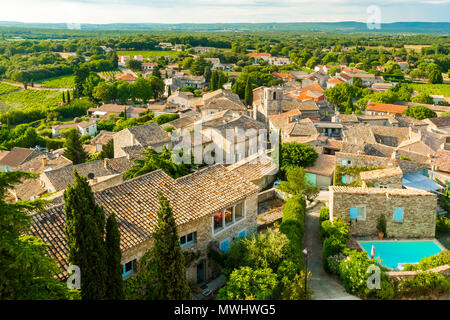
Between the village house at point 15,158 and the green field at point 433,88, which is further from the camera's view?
the green field at point 433,88

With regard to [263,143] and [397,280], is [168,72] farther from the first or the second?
[397,280]

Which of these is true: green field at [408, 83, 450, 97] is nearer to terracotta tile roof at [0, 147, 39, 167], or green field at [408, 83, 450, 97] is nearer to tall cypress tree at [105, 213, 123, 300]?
terracotta tile roof at [0, 147, 39, 167]

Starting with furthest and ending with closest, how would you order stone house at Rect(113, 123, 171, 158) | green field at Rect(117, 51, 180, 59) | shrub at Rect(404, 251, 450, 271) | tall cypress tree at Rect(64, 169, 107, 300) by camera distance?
green field at Rect(117, 51, 180, 59) → stone house at Rect(113, 123, 171, 158) → shrub at Rect(404, 251, 450, 271) → tall cypress tree at Rect(64, 169, 107, 300)

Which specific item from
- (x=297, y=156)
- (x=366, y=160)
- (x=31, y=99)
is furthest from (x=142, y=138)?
(x=31, y=99)

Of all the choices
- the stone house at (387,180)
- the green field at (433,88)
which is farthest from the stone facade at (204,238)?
the green field at (433,88)

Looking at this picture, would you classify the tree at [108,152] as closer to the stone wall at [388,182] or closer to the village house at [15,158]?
the village house at [15,158]

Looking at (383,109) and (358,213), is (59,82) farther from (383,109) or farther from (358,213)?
(358,213)

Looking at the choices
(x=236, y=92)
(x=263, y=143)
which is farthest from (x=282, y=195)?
(x=236, y=92)

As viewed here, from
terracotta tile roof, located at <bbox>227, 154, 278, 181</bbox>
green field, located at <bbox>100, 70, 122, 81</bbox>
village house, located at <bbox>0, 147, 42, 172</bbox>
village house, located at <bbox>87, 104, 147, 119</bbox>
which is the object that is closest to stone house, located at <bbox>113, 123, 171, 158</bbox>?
village house, located at <bbox>0, 147, 42, 172</bbox>
